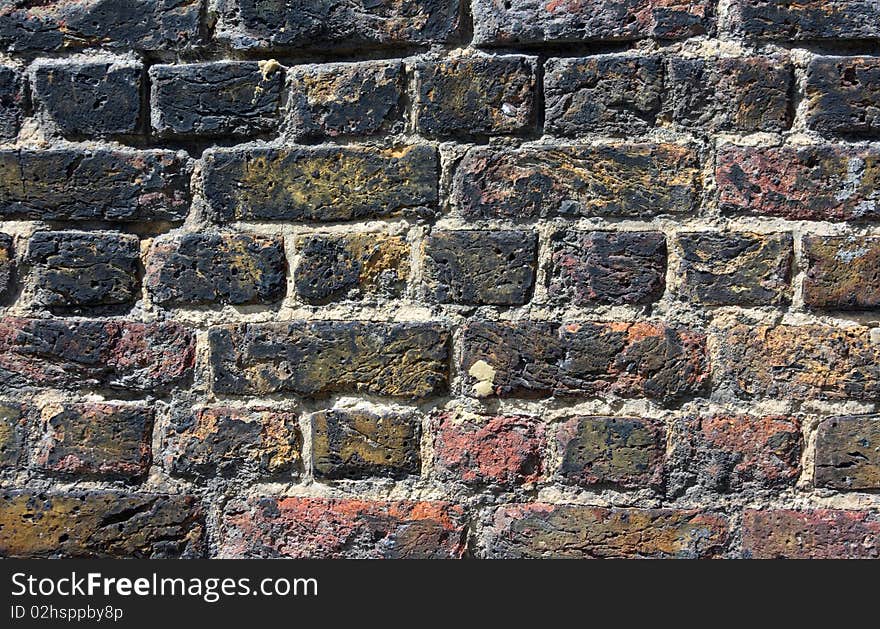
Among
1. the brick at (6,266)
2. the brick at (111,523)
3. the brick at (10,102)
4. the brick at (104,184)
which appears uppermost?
the brick at (10,102)

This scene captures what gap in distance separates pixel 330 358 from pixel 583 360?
13.6 inches

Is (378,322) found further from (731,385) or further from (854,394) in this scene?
(854,394)

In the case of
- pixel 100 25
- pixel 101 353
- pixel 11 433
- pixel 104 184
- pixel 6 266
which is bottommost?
pixel 11 433

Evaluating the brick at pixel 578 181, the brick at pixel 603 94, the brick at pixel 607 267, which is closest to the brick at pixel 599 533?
the brick at pixel 607 267

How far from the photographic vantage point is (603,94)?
1061 mm

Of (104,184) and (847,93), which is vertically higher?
(847,93)

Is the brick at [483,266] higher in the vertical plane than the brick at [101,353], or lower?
higher

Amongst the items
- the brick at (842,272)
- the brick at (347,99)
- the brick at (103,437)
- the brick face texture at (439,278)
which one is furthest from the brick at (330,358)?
the brick at (842,272)

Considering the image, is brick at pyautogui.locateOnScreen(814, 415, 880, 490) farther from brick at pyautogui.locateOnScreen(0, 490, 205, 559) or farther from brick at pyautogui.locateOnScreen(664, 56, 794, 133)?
brick at pyautogui.locateOnScreen(0, 490, 205, 559)

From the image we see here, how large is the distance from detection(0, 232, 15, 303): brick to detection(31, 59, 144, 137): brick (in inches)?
7.0

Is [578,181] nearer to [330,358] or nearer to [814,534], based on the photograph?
[330,358]

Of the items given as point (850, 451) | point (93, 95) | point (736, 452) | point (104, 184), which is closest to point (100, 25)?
point (93, 95)

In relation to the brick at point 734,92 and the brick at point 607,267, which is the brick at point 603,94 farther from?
the brick at point 607,267

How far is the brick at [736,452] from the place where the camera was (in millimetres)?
1056
